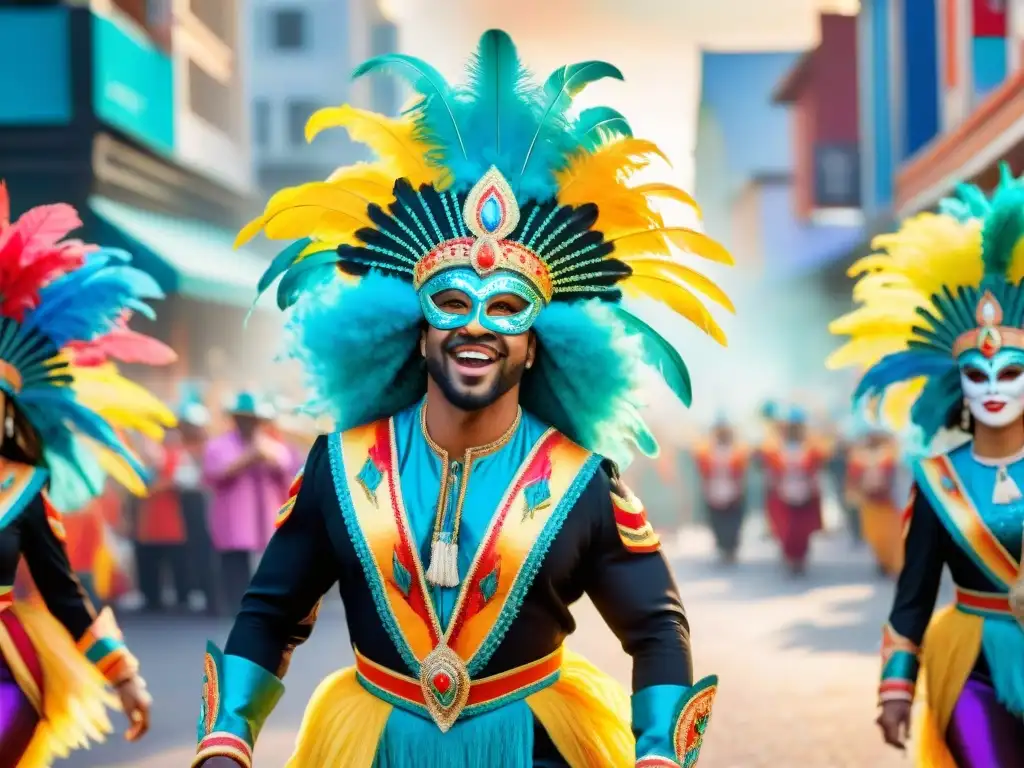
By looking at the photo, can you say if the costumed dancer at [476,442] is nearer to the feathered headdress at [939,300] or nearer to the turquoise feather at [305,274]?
the turquoise feather at [305,274]

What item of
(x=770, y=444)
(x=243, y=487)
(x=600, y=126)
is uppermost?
(x=600, y=126)

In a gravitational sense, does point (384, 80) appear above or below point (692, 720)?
above

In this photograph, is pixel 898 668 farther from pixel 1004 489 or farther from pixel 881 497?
pixel 881 497

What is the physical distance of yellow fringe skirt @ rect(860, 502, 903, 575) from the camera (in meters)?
17.4

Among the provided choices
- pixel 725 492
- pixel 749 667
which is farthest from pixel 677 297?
pixel 725 492

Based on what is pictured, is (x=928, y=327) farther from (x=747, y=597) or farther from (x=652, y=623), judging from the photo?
(x=747, y=597)

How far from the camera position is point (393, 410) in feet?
14.2

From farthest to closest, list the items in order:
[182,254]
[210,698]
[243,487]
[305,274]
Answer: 1. [182,254]
2. [243,487]
3. [305,274]
4. [210,698]

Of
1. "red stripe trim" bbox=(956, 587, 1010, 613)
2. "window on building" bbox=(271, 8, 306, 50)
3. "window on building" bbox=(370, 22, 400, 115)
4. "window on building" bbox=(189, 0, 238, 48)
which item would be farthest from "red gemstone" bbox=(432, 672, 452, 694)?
"window on building" bbox=(271, 8, 306, 50)

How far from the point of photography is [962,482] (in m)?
5.52

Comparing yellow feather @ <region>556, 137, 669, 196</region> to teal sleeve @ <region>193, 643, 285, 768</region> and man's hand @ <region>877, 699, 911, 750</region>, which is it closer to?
teal sleeve @ <region>193, 643, 285, 768</region>

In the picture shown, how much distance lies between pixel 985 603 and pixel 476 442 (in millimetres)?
2137

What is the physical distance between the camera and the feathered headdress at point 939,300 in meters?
5.71

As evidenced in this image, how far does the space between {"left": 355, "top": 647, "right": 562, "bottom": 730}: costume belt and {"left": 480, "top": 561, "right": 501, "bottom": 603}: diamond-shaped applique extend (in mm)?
189
